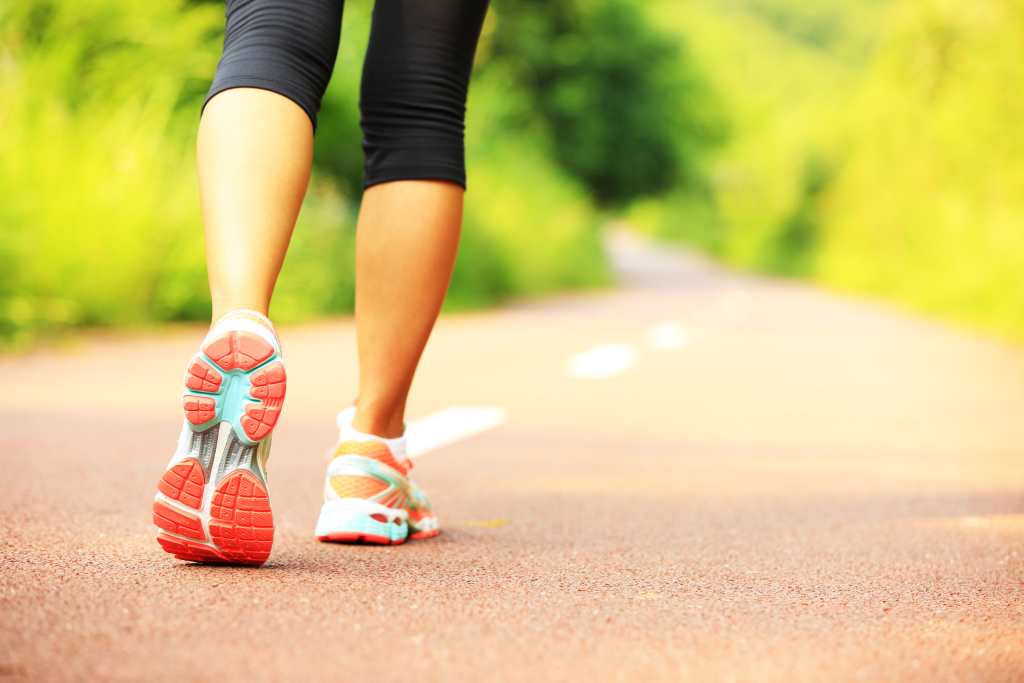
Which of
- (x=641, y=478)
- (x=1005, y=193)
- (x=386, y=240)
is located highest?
(x=1005, y=193)

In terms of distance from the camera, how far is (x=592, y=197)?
29.3m

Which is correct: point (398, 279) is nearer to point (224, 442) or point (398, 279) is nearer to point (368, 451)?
point (368, 451)

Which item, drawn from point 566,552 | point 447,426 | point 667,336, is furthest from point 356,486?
point 667,336

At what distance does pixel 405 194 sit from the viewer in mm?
1992

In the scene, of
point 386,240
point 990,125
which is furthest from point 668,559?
point 990,125

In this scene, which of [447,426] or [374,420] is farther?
[447,426]

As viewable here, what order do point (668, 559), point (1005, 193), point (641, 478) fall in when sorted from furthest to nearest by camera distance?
point (1005, 193) < point (641, 478) < point (668, 559)

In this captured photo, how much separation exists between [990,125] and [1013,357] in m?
3.16

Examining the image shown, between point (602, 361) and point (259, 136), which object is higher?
point (259, 136)

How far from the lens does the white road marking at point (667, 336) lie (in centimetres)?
810

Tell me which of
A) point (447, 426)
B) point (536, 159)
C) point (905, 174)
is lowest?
point (447, 426)

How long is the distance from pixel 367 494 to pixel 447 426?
1844mm

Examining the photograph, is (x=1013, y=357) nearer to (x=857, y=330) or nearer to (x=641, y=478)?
(x=857, y=330)

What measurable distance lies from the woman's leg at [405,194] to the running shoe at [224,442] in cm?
42
